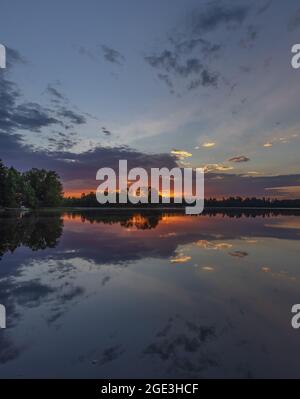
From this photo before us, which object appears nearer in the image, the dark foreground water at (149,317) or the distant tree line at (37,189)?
the dark foreground water at (149,317)

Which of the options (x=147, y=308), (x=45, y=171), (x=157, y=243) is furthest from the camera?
(x=45, y=171)

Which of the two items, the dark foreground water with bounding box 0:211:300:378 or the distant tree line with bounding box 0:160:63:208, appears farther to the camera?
the distant tree line with bounding box 0:160:63:208

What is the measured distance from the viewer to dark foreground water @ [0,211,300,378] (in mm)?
6570

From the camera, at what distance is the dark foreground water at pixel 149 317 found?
657cm

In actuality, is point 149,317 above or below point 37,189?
below

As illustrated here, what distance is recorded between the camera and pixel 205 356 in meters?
6.97

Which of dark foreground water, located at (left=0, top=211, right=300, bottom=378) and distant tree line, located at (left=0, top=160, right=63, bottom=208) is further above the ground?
distant tree line, located at (left=0, top=160, right=63, bottom=208)

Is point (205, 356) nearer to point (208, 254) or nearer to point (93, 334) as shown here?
point (93, 334)

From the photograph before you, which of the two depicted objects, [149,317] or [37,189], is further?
[37,189]

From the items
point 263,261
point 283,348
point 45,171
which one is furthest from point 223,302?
point 45,171

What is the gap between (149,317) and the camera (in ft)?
30.5

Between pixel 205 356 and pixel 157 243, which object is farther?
pixel 157 243

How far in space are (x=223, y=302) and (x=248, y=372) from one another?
14.7 ft

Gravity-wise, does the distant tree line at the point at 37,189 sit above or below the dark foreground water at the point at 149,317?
above
